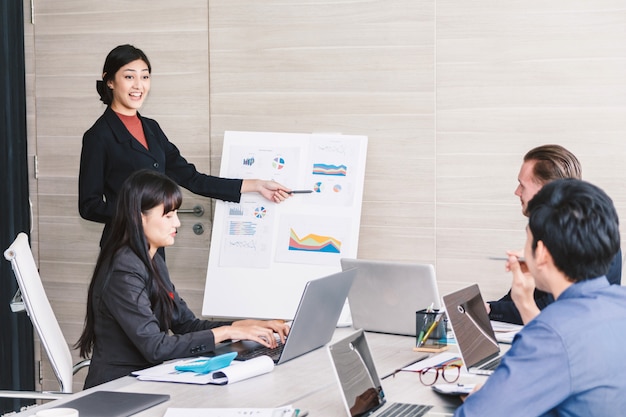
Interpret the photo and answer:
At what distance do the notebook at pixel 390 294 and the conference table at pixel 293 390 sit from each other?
28cm

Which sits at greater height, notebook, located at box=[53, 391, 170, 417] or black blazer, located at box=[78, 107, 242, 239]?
black blazer, located at box=[78, 107, 242, 239]

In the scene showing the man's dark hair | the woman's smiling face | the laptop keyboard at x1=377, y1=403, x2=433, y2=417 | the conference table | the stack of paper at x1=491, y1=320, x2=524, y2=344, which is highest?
the woman's smiling face

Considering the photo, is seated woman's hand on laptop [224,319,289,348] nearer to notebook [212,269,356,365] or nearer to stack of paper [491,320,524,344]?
notebook [212,269,356,365]

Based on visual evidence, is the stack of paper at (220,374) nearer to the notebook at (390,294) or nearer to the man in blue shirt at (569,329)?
the notebook at (390,294)

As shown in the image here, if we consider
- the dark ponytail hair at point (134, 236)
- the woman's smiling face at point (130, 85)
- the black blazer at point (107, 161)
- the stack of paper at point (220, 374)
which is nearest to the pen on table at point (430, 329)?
the stack of paper at point (220, 374)

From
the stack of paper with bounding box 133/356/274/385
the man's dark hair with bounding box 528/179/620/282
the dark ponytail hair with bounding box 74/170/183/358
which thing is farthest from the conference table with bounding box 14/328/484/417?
the man's dark hair with bounding box 528/179/620/282

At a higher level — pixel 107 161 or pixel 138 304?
pixel 107 161

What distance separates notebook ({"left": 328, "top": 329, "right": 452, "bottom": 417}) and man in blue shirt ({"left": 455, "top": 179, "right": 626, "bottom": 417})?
1.12 feet

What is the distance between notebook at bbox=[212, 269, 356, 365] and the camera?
251 cm

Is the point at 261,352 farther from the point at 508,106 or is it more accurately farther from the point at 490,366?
the point at 508,106

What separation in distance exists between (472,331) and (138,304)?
38.8 inches

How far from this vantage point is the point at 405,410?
2.03 meters

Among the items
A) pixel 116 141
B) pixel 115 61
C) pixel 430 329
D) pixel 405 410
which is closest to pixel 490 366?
pixel 430 329

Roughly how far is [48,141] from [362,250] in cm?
178
